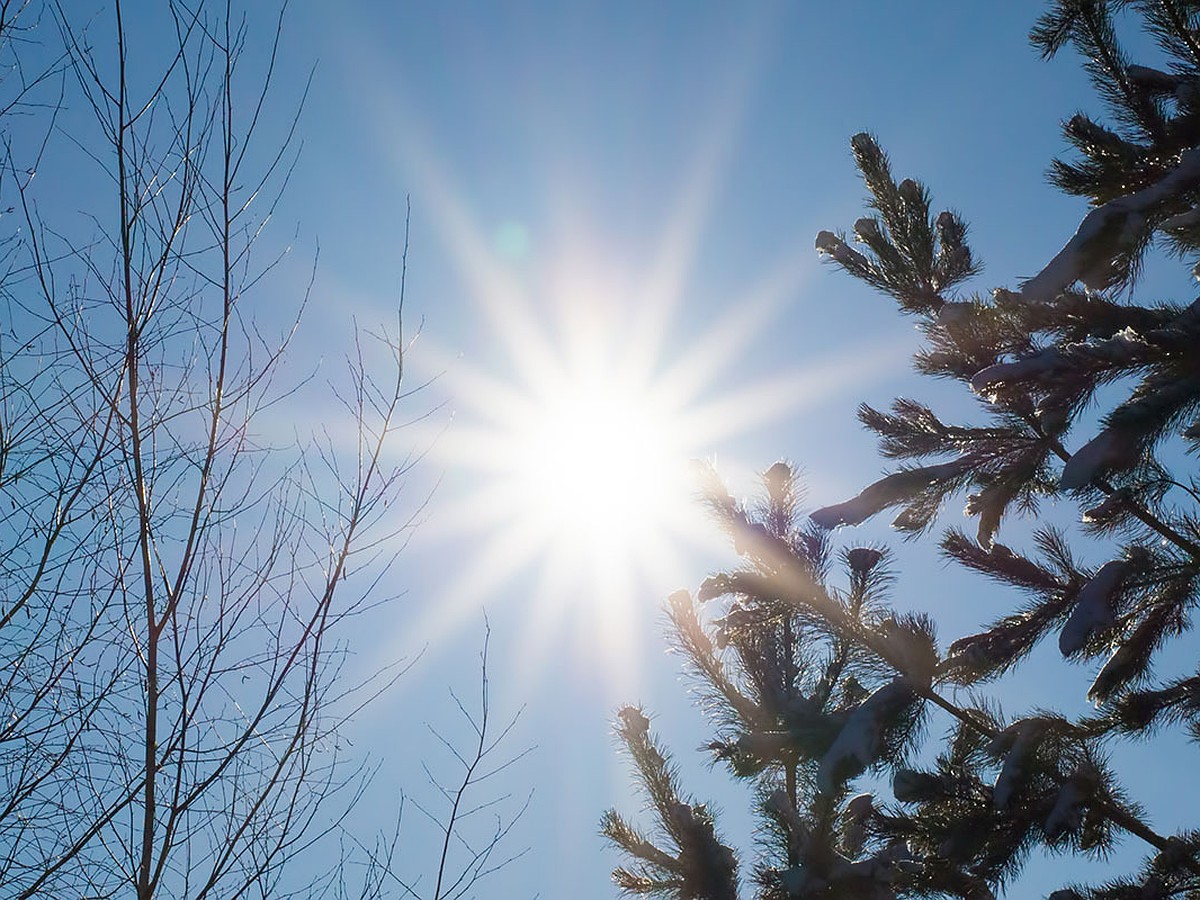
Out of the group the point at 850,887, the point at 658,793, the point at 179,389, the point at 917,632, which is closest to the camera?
the point at 179,389

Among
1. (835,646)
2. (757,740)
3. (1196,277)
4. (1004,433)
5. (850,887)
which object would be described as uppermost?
(1196,277)

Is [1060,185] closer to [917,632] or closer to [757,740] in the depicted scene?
[917,632]

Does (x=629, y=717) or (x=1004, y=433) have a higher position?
(x=629, y=717)

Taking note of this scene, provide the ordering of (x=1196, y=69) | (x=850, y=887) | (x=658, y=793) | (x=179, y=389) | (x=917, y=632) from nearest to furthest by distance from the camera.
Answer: (x=179, y=389) → (x=917, y=632) → (x=850, y=887) → (x=1196, y=69) → (x=658, y=793)

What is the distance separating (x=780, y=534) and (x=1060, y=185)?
2.29 metres

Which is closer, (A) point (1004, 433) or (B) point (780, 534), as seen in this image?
(A) point (1004, 433)

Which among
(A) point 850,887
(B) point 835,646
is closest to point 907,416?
(B) point 835,646

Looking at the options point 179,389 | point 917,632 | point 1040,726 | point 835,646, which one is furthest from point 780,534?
point 179,389

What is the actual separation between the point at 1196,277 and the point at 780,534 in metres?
2.24

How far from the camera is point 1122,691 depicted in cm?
414

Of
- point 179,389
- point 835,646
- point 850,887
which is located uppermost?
point 179,389

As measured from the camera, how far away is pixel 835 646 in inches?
163

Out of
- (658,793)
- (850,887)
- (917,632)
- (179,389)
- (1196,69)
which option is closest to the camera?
(179,389)

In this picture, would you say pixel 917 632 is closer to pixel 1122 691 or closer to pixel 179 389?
pixel 1122 691
